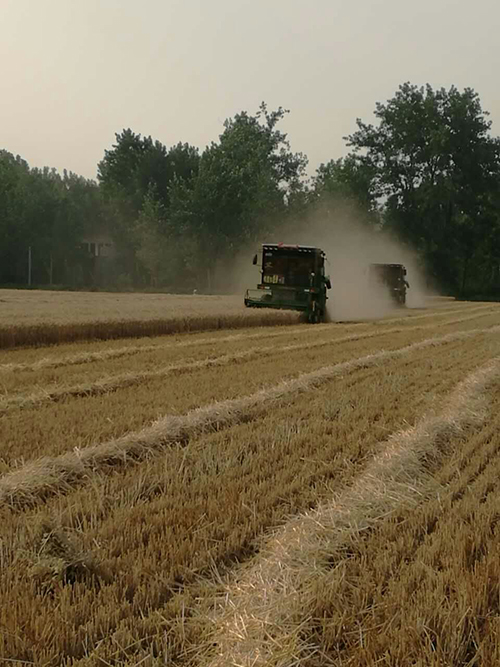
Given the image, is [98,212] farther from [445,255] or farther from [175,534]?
[175,534]

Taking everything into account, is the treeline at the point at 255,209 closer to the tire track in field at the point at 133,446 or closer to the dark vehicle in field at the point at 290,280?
the dark vehicle in field at the point at 290,280

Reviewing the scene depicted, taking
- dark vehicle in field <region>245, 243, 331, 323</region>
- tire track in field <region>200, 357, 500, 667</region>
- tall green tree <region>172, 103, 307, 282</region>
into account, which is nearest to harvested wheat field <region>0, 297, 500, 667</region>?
tire track in field <region>200, 357, 500, 667</region>

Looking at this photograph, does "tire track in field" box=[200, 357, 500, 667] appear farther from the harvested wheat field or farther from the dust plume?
the dust plume

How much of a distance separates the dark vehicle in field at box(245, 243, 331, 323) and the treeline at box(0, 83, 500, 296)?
93.5ft

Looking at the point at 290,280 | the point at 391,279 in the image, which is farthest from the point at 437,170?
the point at 290,280

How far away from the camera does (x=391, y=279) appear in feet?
115

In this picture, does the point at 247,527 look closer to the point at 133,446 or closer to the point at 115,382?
the point at 133,446

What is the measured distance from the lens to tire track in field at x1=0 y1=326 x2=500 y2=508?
4129mm

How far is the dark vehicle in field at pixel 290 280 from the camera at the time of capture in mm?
21344

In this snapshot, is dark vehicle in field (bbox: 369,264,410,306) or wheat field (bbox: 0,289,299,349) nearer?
wheat field (bbox: 0,289,299,349)

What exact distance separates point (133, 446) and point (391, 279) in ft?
103

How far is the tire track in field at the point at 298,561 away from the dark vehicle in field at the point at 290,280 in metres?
15.8

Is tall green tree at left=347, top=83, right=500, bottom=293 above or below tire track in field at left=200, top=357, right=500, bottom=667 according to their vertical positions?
above

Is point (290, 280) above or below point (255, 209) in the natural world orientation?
below
